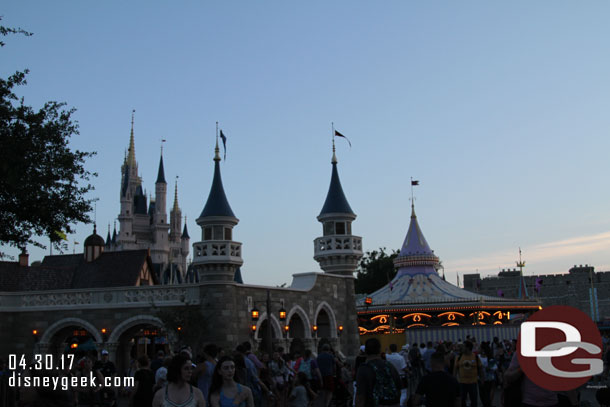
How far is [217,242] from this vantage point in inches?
982

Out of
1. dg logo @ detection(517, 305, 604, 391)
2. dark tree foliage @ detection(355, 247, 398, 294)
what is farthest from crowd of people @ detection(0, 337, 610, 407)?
dark tree foliage @ detection(355, 247, 398, 294)

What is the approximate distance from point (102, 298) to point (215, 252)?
15.0 ft

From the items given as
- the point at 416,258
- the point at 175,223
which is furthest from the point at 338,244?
the point at 175,223

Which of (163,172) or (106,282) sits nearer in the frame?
(106,282)

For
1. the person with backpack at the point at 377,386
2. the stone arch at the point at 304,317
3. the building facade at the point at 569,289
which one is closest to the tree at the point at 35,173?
the person with backpack at the point at 377,386

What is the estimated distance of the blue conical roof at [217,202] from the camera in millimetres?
25531

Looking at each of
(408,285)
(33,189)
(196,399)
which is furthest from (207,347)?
(408,285)

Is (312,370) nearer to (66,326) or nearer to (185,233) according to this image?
(66,326)

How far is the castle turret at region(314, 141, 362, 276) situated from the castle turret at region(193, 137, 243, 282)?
5299mm

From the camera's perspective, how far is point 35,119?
13039 millimetres

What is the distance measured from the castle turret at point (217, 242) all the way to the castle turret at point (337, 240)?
17.4 feet

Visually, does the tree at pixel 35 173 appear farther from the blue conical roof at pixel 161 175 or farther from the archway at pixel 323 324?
the blue conical roof at pixel 161 175

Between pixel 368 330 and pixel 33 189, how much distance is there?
1055 inches

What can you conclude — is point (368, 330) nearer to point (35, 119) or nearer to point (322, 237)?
point (322, 237)
